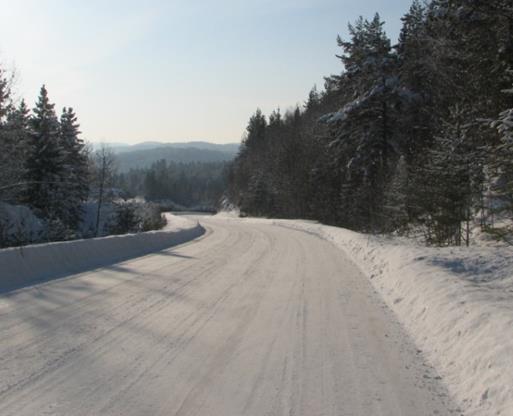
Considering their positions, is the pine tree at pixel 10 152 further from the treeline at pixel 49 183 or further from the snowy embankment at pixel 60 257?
the snowy embankment at pixel 60 257

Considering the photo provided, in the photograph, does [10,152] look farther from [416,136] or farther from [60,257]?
[416,136]

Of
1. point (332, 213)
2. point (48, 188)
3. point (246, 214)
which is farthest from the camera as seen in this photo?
point (246, 214)

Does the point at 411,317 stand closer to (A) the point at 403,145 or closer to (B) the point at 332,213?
(A) the point at 403,145

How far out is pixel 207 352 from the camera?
6.30 m

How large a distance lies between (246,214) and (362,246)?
6344 cm

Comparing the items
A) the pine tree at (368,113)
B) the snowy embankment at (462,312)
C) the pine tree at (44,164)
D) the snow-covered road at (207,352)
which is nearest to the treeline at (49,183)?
the pine tree at (44,164)

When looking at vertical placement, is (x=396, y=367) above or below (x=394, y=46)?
below

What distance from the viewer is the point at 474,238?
56.2ft

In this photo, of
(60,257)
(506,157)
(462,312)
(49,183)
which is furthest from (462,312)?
(49,183)

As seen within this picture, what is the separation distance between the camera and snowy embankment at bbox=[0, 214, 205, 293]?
10.8 metres

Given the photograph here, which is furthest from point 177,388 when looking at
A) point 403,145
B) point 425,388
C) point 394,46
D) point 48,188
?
point 48,188

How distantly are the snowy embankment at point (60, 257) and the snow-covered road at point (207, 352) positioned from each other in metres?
0.95

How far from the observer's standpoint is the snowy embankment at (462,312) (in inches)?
190

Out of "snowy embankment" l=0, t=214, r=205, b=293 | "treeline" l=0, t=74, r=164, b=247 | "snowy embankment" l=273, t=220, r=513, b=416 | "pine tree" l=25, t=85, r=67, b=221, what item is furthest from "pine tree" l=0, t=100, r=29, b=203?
"snowy embankment" l=273, t=220, r=513, b=416
